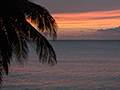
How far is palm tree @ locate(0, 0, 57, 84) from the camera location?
26.0 feet

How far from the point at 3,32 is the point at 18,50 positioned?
3.81 ft

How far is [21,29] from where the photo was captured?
867cm

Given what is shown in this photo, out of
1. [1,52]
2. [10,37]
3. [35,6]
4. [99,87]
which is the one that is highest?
[35,6]

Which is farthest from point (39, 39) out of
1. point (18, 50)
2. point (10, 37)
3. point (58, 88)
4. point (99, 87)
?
point (99, 87)

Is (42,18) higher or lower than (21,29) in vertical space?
higher

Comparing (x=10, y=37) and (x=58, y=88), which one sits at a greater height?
(x=10, y=37)

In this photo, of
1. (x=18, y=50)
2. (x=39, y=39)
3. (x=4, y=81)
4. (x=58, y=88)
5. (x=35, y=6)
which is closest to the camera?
(x=18, y=50)

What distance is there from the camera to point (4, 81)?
23.3 meters

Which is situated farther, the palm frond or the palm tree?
the palm frond

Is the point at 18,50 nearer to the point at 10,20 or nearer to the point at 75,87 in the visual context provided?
the point at 10,20

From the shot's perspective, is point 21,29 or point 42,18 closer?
point 21,29

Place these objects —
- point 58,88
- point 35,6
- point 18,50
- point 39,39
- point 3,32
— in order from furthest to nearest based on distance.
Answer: point 58,88 < point 35,6 < point 39,39 < point 18,50 < point 3,32

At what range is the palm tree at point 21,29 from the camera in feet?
26.0

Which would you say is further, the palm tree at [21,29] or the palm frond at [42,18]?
the palm frond at [42,18]
